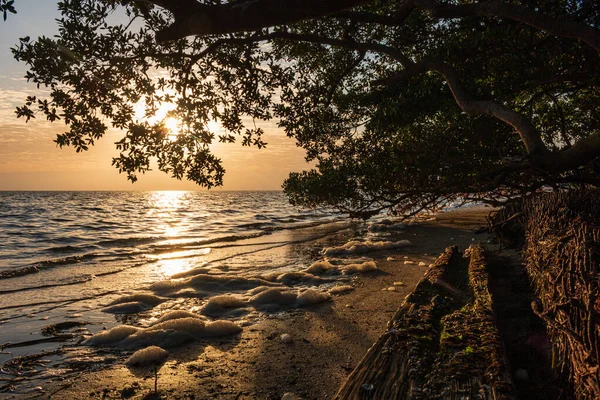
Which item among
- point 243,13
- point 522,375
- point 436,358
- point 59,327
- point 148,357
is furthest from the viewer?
point 59,327

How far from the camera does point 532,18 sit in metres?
4.77

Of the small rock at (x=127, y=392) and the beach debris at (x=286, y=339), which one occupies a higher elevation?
the beach debris at (x=286, y=339)

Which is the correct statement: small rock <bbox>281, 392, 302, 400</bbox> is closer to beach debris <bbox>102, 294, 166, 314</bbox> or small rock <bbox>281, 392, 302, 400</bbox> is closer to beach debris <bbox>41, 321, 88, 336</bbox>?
beach debris <bbox>41, 321, 88, 336</bbox>

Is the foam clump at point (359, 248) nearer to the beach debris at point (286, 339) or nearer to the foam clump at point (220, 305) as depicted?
the foam clump at point (220, 305)

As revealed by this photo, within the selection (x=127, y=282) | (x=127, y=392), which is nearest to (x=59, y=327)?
(x=127, y=392)

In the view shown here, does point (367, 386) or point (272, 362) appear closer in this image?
point (367, 386)

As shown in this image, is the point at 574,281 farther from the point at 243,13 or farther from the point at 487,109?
the point at 243,13

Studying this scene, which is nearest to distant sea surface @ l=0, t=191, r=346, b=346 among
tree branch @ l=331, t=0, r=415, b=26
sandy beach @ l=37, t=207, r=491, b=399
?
sandy beach @ l=37, t=207, r=491, b=399

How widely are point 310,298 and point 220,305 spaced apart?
5.45 ft

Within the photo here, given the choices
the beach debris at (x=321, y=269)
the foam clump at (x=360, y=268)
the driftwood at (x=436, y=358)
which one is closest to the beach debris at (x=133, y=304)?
the beach debris at (x=321, y=269)

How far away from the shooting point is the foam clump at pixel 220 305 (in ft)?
23.0

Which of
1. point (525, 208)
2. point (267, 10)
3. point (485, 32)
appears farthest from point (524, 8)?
point (267, 10)

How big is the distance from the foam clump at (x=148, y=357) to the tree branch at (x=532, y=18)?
580cm

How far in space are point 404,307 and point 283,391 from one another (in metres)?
1.76
